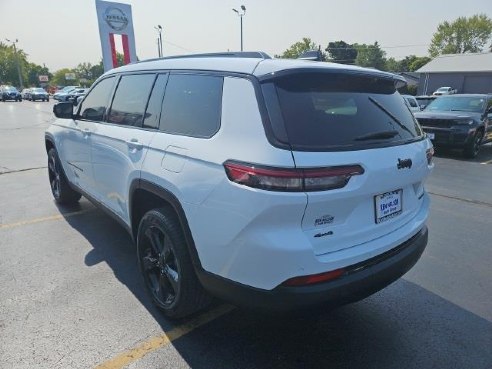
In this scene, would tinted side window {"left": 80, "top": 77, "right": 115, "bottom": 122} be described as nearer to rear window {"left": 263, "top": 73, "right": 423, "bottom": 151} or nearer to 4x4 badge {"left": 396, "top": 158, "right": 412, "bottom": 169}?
rear window {"left": 263, "top": 73, "right": 423, "bottom": 151}

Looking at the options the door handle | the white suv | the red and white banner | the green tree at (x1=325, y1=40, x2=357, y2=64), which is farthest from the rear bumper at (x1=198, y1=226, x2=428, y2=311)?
the green tree at (x1=325, y1=40, x2=357, y2=64)

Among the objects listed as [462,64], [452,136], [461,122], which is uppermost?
[462,64]

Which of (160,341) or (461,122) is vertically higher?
(461,122)

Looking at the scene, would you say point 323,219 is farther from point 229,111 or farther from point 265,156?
point 229,111

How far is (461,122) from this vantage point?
9.90m

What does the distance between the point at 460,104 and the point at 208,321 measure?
37.0 ft

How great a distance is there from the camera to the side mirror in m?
4.40

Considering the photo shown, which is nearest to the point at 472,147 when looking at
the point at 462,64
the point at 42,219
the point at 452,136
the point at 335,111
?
the point at 452,136

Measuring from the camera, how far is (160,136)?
2.73 m

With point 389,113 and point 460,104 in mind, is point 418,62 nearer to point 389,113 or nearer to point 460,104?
point 460,104

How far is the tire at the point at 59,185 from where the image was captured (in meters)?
5.17

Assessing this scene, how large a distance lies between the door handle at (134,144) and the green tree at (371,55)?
98647mm

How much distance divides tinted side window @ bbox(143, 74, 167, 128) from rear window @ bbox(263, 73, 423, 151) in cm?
111

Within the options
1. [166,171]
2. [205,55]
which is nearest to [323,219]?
[166,171]
